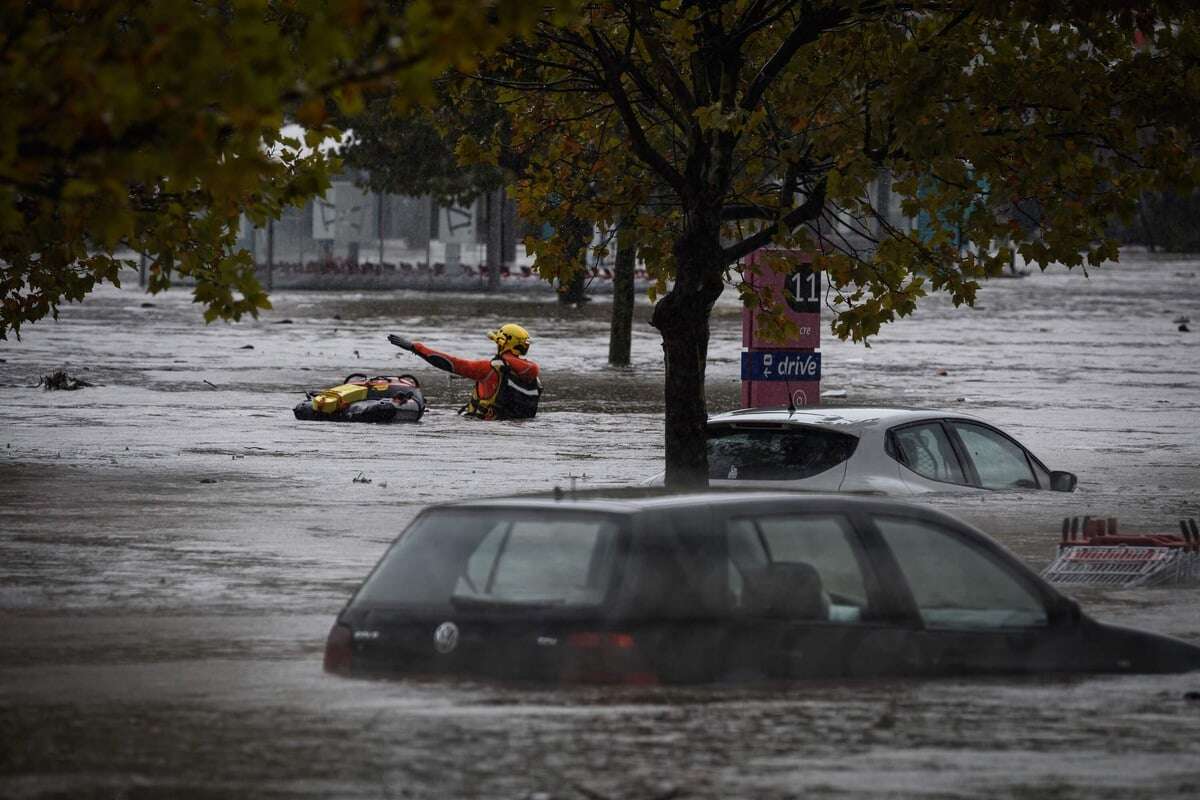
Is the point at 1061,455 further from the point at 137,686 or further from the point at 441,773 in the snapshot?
the point at 441,773

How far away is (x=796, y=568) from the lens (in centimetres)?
845

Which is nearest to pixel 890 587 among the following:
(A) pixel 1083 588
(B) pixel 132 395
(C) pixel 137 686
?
(C) pixel 137 686

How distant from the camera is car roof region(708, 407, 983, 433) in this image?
1503cm

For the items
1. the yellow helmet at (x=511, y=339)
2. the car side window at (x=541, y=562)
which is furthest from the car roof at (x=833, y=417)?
the yellow helmet at (x=511, y=339)

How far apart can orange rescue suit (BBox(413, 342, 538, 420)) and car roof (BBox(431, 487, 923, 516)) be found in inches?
745

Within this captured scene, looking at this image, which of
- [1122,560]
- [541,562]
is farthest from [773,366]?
[541,562]

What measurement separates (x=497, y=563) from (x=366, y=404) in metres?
19.1

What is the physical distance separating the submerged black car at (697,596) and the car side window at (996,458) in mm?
7539

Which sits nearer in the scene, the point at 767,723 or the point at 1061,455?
the point at 767,723

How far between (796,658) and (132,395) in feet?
77.7

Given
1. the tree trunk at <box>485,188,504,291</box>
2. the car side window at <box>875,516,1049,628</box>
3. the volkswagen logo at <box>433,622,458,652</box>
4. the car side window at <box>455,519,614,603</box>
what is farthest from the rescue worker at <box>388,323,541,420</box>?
the tree trunk at <box>485,188,504,291</box>

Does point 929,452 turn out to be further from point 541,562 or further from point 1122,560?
point 541,562

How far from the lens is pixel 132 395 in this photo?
31.0m

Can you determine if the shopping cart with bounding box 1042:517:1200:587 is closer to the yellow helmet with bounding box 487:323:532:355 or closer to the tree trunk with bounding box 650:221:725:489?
the tree trunk with bounding box 650:221:725:489
